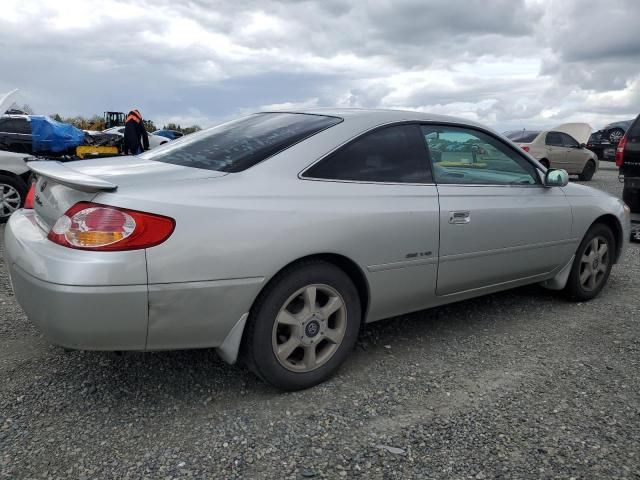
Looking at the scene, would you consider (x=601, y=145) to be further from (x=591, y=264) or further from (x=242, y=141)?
(x=242, y=141)

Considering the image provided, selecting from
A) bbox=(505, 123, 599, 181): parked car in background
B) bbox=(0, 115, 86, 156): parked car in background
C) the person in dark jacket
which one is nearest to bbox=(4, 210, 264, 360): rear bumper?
bbox=(0, 115, 86, 156): parked car in background

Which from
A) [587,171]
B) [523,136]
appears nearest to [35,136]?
[523,136]

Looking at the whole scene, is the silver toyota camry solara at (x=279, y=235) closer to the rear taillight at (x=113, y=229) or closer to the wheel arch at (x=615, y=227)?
the rear taillight at (x=113, y=229)

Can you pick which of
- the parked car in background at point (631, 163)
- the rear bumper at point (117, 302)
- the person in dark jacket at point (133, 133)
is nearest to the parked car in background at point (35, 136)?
the person in dark jacket at point (133, 133)

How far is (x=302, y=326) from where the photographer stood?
8.93 ft

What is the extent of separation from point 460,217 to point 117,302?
78.7 inches

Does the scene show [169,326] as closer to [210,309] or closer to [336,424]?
[210,309]

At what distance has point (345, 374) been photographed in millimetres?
3035

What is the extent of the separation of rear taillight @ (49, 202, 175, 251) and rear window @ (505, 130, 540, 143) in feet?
45.3

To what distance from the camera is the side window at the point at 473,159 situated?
3402 millimetres

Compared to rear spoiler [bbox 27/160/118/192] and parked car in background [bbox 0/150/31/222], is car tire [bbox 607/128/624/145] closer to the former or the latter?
parked car in background [bbox 0/150/31/222]

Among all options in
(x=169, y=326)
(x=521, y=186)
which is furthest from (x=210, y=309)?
(x=521, y=186)

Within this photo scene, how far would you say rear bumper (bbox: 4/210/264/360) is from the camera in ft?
7.25

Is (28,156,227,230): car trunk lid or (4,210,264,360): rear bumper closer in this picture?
(4,210,264,360): rear bumper
